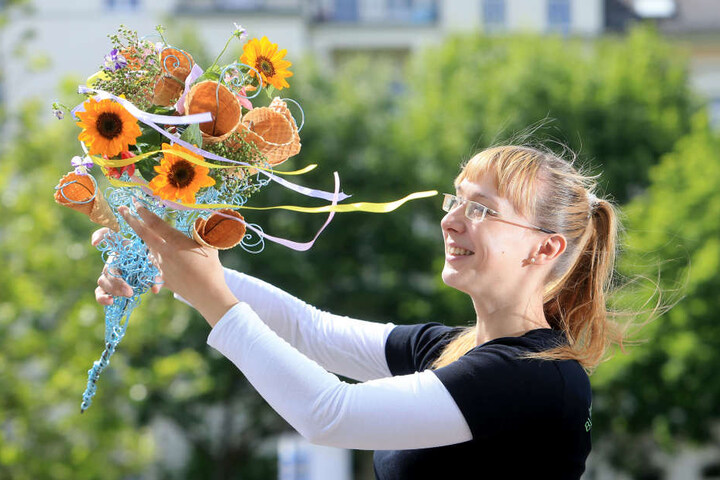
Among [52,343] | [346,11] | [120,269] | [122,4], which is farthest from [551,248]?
[346,11]

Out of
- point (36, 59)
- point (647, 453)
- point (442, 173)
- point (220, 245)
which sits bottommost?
point (647, 453)

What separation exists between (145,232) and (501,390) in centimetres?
78

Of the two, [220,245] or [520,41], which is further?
[520,41]

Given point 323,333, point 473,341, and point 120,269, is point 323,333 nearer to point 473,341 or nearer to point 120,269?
point 473,341

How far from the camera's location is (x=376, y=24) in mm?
26047

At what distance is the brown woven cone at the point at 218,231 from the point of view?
2113 millimetres

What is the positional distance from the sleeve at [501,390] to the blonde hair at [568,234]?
0.18m

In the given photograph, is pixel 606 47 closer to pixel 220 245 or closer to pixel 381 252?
pixel 381 252

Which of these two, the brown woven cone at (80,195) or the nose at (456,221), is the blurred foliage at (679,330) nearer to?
the nose at (456,221)

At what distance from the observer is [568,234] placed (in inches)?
97.3

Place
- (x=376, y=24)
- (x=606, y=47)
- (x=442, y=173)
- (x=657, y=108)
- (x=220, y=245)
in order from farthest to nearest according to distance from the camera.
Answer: (x=376, y=24), (x=606, y=47), (x=657, y=108), (x=442, y=173), (x=220, y=245)

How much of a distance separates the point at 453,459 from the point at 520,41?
19.3 m

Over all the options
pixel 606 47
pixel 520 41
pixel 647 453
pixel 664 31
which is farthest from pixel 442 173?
pixel 664 31

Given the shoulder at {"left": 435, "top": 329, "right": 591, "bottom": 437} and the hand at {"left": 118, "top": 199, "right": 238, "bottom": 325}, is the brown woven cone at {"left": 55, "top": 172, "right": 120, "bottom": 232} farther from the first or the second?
the shoulder at {"left": 435, "top": 329, "right": 591, "bottom": 437}
